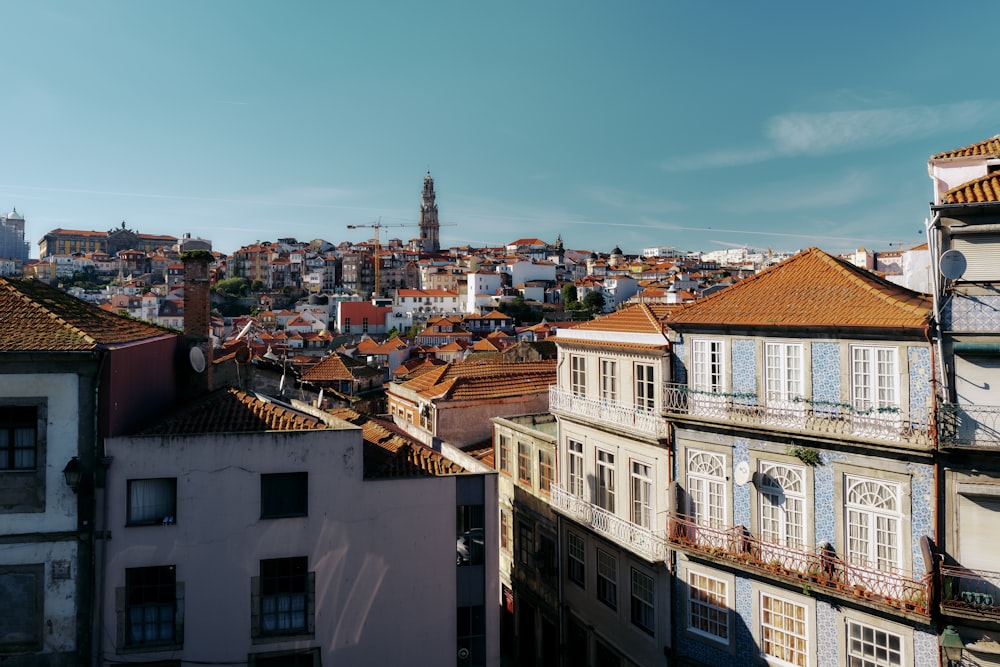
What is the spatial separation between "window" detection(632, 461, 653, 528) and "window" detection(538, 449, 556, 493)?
12.2 ft

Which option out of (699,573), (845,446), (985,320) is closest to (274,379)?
(699,573)

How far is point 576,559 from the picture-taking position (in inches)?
755

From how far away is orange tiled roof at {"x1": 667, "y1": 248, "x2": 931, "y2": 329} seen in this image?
12430 mm

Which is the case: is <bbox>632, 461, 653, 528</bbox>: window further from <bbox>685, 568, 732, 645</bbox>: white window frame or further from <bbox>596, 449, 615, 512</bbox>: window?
<bbox>685, 568, 732, 645</bbox>: white window frame

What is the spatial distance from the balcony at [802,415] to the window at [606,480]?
2.90 meters

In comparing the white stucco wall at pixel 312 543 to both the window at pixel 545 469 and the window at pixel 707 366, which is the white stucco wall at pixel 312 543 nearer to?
the window at pixel 707 366

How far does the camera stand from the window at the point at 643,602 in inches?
636

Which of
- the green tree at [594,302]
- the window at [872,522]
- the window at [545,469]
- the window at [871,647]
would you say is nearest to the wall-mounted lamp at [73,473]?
the window at [545,469]

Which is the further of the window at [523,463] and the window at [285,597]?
the window at [523,463]

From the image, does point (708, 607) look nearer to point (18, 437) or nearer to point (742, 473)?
point (742, 473)

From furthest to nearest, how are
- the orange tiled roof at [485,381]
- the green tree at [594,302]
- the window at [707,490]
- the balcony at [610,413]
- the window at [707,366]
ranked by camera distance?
the green tree at [594,302] < the orange tiled roof at [485,381] < the balcony at [610,413] < the window at [707,366] < the window at [707,490]

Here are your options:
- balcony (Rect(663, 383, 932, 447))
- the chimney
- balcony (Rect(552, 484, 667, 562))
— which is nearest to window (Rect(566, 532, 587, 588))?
balcony (Rect(552, 484, 667, 562))

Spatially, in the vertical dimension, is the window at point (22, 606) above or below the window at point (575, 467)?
below

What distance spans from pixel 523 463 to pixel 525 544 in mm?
2752
